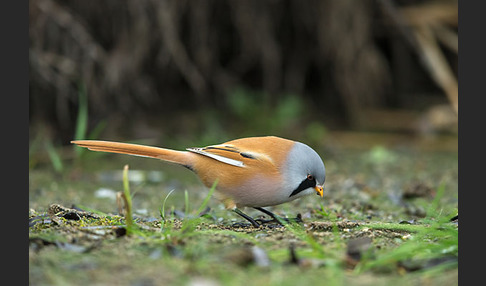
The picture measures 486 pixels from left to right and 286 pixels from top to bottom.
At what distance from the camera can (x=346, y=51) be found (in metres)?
7.53

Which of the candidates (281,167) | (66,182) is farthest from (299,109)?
(281,167)

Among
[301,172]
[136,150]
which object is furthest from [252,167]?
[136,150]

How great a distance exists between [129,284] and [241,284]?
1.40 feet

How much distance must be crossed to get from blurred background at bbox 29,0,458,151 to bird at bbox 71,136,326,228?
2.64m

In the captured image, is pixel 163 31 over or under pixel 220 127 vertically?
over

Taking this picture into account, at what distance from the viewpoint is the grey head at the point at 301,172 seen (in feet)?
11.7

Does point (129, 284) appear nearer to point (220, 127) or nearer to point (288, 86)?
point (220, 127)

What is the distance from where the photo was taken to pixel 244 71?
26.8 feet

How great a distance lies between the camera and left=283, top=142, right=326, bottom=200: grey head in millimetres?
3572


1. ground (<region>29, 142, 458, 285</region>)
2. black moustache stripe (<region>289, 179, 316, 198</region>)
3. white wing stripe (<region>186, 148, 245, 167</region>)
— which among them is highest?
white wing stripe (<region>186, 148, 245, 167</region>)

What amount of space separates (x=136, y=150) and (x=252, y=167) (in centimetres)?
72

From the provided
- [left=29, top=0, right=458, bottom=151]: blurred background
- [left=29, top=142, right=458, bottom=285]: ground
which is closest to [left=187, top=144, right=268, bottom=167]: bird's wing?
[left=29, top=142, right=458, bottom=285]: ground

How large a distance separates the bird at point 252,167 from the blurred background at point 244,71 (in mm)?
2643

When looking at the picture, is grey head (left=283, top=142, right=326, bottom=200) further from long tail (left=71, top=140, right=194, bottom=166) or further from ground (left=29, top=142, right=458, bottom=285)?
long tail (left=71, top=140, right=194, bottom=166)
